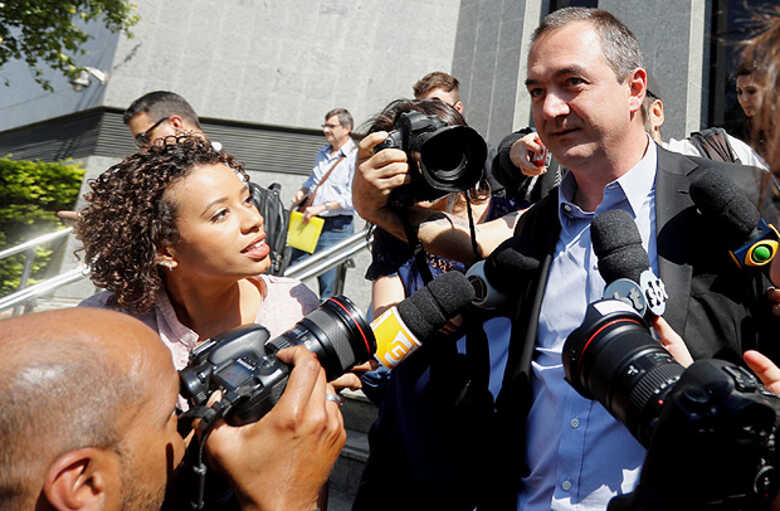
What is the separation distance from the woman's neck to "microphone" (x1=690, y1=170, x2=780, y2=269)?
154cm

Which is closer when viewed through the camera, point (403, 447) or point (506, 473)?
point (506, 473)

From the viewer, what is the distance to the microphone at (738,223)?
1.38m

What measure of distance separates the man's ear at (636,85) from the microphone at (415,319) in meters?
0.80

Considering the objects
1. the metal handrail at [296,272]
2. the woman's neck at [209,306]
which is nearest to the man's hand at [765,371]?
the woman's neck at [209,306]

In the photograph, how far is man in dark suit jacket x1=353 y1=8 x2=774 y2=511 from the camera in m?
1.47

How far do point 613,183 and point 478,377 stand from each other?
710mm

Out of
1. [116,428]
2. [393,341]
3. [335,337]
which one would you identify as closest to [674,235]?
[393,341]

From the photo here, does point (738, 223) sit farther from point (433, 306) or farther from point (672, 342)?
point (433, 306)

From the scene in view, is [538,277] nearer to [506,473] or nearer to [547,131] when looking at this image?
[547,131]

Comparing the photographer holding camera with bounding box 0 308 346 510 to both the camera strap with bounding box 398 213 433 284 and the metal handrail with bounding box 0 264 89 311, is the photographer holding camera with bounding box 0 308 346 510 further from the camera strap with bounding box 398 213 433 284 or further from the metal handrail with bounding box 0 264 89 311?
the metal handrail with bounding box 0 264 89 311

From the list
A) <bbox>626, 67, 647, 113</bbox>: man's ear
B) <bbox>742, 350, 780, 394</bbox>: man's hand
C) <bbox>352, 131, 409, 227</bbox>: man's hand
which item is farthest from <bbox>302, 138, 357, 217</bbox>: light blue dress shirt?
<bbox>742, 350, 780, 394</bbox>: man's hand

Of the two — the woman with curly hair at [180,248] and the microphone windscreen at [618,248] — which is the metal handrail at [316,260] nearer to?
the woman with curly hair at [180,248]

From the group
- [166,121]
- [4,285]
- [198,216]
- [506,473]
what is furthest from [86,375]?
[4,285]

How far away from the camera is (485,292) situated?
1.74m
